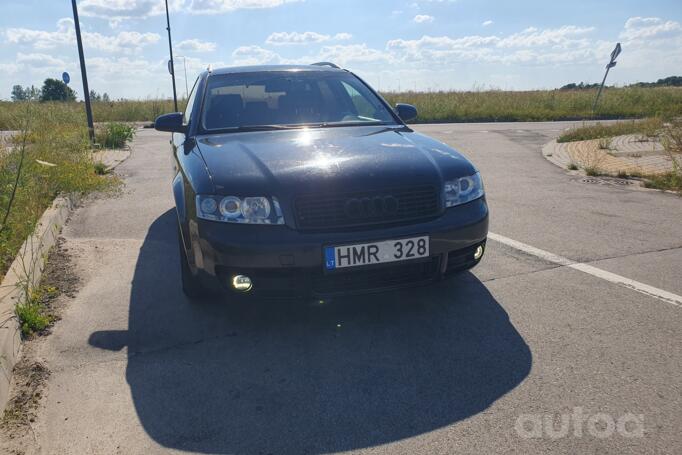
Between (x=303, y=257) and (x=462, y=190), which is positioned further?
(x=462, y=190)

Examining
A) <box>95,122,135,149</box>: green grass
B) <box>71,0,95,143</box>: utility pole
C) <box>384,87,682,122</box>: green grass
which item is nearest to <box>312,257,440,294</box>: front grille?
<box>71,0,95,143</box>: utility pole

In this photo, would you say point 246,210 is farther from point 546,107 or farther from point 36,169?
point 546,107

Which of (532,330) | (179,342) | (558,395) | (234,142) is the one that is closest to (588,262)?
(532,330)

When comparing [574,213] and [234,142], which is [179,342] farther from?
[574,213]

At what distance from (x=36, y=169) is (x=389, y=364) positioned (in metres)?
5.85

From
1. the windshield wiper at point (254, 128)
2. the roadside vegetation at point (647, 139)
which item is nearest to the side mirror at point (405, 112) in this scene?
the windshield wiper at point (254, 128)

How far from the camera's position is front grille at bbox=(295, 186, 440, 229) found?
3.04 m

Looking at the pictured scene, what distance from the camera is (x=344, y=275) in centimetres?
309

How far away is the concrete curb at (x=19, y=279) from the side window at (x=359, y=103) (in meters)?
2.75

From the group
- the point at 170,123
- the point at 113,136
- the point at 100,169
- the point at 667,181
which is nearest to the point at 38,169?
the point at 100,169

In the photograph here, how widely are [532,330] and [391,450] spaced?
141 centimetres

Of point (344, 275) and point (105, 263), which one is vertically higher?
point (344, 275)

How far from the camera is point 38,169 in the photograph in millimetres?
7023

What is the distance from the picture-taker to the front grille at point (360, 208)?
304cm
